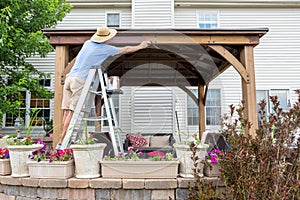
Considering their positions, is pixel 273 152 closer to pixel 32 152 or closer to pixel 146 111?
pixel 32 152

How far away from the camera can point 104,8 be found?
23.6 ft

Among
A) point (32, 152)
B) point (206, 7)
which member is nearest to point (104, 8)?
point (206, 7)

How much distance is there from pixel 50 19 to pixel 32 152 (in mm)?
4393

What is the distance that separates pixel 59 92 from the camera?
9.59 feet

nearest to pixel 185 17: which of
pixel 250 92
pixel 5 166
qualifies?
pixel 250 92

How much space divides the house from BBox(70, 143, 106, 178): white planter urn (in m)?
4.34

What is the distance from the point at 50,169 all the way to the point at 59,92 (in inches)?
44.2

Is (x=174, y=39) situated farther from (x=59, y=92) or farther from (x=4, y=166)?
(x=4, y=166)

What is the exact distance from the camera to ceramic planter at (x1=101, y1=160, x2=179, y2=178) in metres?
2.11


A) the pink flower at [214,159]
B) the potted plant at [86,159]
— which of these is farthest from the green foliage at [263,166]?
the potted plant at [86,159]

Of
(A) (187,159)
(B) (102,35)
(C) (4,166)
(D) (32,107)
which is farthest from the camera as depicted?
(D) (32,107)

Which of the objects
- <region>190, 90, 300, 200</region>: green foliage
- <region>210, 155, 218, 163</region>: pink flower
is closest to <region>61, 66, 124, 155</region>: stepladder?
<region>210, 155, 218, 163</region>: pink flower

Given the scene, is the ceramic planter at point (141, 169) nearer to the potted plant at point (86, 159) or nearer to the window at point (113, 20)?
the potted plant at point (86, 159)

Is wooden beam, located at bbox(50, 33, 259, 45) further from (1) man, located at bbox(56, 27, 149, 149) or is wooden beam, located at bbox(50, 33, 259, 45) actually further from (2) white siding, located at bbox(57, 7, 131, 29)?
(2) white siding, located at bbox(57, 7, 131, 29)
